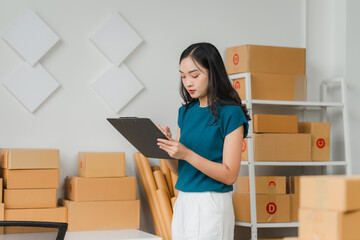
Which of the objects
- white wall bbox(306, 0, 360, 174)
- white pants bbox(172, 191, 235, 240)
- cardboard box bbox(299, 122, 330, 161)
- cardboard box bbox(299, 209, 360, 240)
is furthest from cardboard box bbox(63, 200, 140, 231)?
cardboard box bbox(299, 209, 360, 240)

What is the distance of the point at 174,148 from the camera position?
178 centimetres

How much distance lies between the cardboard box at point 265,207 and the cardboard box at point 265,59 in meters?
0.78

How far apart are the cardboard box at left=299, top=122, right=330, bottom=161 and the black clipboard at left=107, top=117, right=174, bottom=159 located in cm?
160

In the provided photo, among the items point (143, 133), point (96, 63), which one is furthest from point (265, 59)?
point (143, 133)

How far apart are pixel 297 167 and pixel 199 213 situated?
1.87 m

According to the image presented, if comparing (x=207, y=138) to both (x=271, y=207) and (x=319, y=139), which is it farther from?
(x=319, y=139)

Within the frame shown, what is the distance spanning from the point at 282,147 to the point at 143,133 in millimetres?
1484

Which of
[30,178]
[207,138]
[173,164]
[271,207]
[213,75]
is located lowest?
[271,207]

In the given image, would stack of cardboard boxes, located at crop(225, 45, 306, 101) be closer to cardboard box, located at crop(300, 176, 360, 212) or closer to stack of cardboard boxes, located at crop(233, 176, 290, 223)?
stack of cardboard boxes, located at crop(233, 176, 290, 223)

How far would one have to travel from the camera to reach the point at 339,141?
3.52m

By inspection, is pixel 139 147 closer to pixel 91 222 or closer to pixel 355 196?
pixel 91 222

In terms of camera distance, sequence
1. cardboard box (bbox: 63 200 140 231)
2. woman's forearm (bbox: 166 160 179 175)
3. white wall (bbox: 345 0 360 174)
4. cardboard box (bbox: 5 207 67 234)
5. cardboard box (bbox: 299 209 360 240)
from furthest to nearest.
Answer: white wall (bbox: 345 0 360 174) → cardboard box (bbox: 63 200 140 231) → cardboard box (bbox: 5 207 67 234) → woman's forearm (bbox: 166 160 179 175) → cardboard box (bbox: 299 209 360 240)

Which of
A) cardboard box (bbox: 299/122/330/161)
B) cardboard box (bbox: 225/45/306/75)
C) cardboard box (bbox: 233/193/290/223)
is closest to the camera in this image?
cardboard box (bbox: 233/193/290/223)

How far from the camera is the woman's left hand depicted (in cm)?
178
